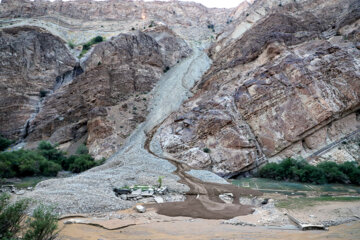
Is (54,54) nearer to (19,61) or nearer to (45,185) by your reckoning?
(19,61)

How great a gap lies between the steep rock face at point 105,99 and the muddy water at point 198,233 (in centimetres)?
2149

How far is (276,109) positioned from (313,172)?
27.9ft

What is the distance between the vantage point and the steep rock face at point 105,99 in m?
32.1

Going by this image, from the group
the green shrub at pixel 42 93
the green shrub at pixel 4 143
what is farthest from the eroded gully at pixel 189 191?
the green shrub at pixel 4 143

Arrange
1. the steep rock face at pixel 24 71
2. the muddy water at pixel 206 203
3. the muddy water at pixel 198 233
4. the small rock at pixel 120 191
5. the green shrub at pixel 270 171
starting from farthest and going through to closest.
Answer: the steep rock face at pixel 24 71 → the green shrub at pixel 270 171 → the small rock at pixel 120 191 → the muddy water at pixel 206 203 → the muddy water at pixel 198 233

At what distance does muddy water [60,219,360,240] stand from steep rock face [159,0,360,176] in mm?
14617

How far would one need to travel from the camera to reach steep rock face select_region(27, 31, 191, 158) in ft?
105

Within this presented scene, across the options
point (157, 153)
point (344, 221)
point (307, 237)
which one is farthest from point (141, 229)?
point (157, 153)

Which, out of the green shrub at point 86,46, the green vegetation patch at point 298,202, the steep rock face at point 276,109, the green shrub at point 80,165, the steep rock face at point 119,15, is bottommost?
the green shrub at point 80,165

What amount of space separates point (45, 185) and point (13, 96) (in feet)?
90.7

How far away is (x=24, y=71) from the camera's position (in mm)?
38500

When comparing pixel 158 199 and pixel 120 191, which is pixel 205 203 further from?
pixel 120 191

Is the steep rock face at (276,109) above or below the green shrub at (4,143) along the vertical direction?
above

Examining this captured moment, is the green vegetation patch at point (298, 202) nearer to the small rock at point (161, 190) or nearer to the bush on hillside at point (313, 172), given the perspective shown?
the bush on hillside at point (313, 172)
